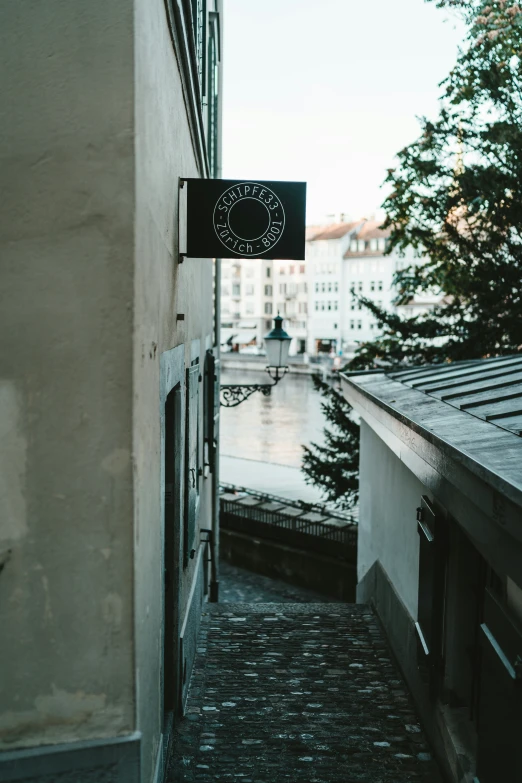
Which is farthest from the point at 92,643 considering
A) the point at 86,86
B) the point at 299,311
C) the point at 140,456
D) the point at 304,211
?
the point at 299,311

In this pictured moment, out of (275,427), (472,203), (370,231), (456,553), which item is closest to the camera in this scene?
(456,553)

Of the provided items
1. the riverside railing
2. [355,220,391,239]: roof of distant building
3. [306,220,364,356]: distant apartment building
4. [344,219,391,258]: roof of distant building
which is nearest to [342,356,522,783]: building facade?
the riverside railing

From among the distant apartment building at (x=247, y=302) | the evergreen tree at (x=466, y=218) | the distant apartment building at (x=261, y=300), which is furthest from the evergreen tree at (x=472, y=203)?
the distant apartment building at (x=247, y=302)

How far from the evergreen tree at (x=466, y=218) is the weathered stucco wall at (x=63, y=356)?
12856 mm

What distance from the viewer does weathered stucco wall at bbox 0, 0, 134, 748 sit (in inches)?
115

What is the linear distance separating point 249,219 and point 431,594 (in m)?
2.76

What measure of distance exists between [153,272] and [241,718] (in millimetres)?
3485

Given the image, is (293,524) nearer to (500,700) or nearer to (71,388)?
(500,700)

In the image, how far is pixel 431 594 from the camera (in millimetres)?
5141

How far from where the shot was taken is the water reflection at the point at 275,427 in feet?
100

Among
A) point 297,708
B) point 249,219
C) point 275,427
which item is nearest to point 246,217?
point 249,219

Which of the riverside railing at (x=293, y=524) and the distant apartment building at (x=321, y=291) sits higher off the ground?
the distant apartment building at (x=321, y=291)

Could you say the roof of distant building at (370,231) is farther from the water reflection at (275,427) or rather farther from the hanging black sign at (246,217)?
the hanging black sign at (246,217)

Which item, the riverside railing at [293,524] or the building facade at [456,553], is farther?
the riverside railing at [293,524]
